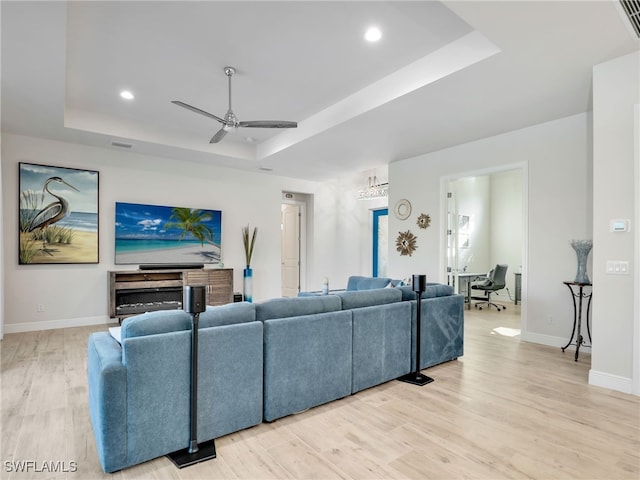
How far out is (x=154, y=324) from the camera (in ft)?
6.92

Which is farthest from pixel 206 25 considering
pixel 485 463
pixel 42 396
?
pixel 485 463

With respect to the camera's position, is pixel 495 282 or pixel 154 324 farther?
pixel 495 282

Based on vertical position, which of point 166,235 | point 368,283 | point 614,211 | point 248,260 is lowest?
point 368,283

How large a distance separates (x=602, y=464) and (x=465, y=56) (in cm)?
317

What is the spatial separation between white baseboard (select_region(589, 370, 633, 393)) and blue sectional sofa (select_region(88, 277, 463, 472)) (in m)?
1.58

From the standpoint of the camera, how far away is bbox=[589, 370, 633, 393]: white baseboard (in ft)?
10.1

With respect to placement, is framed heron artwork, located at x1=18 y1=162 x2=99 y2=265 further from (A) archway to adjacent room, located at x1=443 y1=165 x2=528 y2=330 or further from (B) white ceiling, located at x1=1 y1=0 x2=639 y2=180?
(A) archway to adjacent room, located at x1=443 y1=165 x2=528 y2=330

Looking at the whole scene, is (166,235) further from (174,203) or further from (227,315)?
(227,315)

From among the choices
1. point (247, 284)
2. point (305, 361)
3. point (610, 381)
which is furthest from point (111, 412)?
point (247, 284)

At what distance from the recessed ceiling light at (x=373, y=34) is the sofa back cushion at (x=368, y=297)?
88.8 inches

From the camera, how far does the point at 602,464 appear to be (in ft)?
6.70

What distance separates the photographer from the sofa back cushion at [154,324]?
6.72ft

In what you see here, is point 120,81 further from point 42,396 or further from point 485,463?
point 485,463

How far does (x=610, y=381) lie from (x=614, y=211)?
1.49 metres
